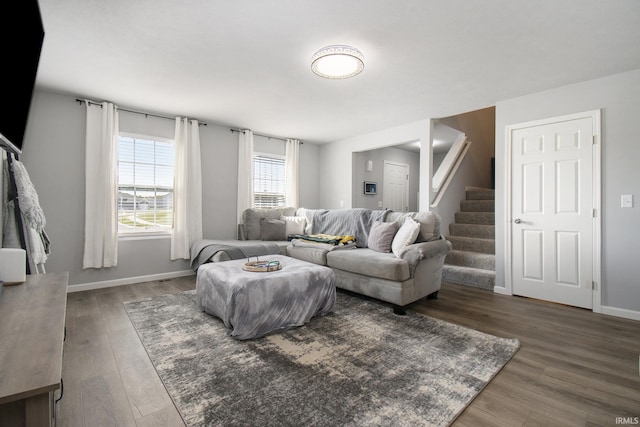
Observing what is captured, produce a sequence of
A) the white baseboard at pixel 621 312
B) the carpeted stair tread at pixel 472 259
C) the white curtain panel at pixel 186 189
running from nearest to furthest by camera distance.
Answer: the white baseboard at pixel 621 312
the carpeted stair tread at pixel 472 259
the white curtain panel at pixel 186 189

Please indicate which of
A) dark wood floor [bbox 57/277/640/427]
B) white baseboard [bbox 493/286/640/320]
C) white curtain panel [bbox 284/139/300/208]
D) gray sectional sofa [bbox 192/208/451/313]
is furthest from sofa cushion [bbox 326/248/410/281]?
white curtain panel [bbox 284/139/300/208]

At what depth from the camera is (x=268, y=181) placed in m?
5.57

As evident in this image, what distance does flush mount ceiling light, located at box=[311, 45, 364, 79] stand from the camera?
7.83 ft

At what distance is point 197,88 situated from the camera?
332cm

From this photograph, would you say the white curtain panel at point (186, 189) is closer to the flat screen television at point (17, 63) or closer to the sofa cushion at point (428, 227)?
the flat screen television at point (17, 63)

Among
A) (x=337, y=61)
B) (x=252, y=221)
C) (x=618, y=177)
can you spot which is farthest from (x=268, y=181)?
(x=618, y=177)

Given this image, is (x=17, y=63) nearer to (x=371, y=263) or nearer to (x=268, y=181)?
(x=371, y=263)

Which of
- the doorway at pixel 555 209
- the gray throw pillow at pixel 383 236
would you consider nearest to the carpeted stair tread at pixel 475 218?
the doorway at pixel 555 209

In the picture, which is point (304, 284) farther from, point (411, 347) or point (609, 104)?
point (609, 104)

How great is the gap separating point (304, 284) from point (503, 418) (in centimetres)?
159

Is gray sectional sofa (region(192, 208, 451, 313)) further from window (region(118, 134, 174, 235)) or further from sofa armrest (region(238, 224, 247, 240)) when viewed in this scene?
window (region(118, 134, 174, 235))

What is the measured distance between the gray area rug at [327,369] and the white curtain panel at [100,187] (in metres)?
1.42

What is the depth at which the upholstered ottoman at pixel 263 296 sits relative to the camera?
2.29 m

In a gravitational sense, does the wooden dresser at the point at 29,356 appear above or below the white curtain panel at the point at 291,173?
below
